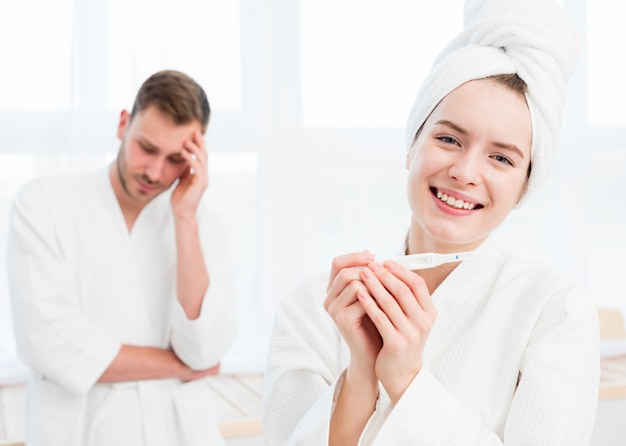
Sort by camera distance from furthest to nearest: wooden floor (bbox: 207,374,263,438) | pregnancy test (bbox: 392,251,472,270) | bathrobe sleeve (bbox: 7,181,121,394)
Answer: wooden floor (bbox: 207,374,263,438)
bathrobe sleeve (bbox: 7,181,121,394)
pregnancy test (bbox: 392,251,472,270)

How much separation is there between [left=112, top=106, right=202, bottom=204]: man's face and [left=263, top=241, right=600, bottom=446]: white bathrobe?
751 mm

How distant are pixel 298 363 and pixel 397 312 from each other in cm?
30

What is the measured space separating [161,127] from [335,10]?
1.34 meters

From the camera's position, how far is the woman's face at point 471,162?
1.29 metres

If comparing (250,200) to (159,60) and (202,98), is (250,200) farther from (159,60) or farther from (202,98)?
(202,98)

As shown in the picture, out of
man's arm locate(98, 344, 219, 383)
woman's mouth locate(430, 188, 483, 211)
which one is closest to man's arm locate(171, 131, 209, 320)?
man's arm locate(98, 344, 219, 383)

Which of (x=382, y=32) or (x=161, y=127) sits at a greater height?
(x=382, y=32)

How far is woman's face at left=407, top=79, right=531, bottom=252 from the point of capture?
4.22 ft

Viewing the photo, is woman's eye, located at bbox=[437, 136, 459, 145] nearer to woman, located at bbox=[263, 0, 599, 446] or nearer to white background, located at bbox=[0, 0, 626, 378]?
woman, located at bbox=[263, 0, 599, 446]

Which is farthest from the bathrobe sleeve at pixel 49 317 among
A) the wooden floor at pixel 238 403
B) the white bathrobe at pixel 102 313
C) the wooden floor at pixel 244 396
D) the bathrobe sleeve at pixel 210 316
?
the wooden floor at pixel 238 403

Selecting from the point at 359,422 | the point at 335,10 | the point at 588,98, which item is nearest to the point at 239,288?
the point at 335,10

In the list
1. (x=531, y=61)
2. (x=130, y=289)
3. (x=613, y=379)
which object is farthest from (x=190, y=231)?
(x=613, y=379)

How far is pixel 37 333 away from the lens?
6.45 feet

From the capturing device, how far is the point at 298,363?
137cm
